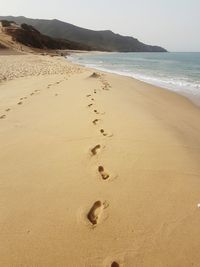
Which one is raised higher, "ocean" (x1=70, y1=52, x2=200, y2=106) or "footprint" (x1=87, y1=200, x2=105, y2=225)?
"footprint" (x1=87, y1=200, x2=105, y2=225)

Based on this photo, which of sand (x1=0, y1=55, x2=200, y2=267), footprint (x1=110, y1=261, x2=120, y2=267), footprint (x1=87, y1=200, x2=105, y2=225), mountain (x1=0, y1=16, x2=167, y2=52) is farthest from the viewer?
mountain (x1=0, y1=16, x2=167, y2=52)

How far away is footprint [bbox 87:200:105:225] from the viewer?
2.58 metres

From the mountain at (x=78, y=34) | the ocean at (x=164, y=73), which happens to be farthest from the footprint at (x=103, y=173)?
the mountain at (x=78, y=34)

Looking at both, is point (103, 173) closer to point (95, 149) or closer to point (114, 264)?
point (95, 149)

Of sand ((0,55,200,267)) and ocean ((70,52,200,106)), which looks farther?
ocean ((70,52,200,106))

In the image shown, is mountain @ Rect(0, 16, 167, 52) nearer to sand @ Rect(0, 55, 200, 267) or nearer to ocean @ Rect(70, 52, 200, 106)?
ocean @ Rect(70, 52, 200, 106)

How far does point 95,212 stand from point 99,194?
0.91ft

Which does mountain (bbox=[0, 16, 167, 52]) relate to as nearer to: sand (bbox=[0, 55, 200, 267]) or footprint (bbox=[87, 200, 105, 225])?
sand (bbox=[0, 55, 200, 267])

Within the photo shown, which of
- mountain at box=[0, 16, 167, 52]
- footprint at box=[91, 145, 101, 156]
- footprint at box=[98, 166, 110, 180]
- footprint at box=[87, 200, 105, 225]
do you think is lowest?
mountain at box=[0, 16, 167, 52]

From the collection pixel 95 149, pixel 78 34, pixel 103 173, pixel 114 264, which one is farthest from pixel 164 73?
pixel 78 34

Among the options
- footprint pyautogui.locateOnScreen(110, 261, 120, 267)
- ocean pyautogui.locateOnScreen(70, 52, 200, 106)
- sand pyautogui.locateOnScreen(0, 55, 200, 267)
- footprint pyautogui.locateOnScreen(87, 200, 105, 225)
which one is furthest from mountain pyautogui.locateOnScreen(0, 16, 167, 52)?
footprint pyautogui.locateOnScreen(110, 261, 120, 267)

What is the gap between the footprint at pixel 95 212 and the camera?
2.58m

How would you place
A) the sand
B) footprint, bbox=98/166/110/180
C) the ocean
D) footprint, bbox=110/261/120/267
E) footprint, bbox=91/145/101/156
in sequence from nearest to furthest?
1. footprint, bbox=110/261/120/267
2. the sand
3. footprint, bbox=98/166/110/180
4. footprint, bbox=91/145/101/156
5. the ocean

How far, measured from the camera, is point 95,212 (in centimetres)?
269
